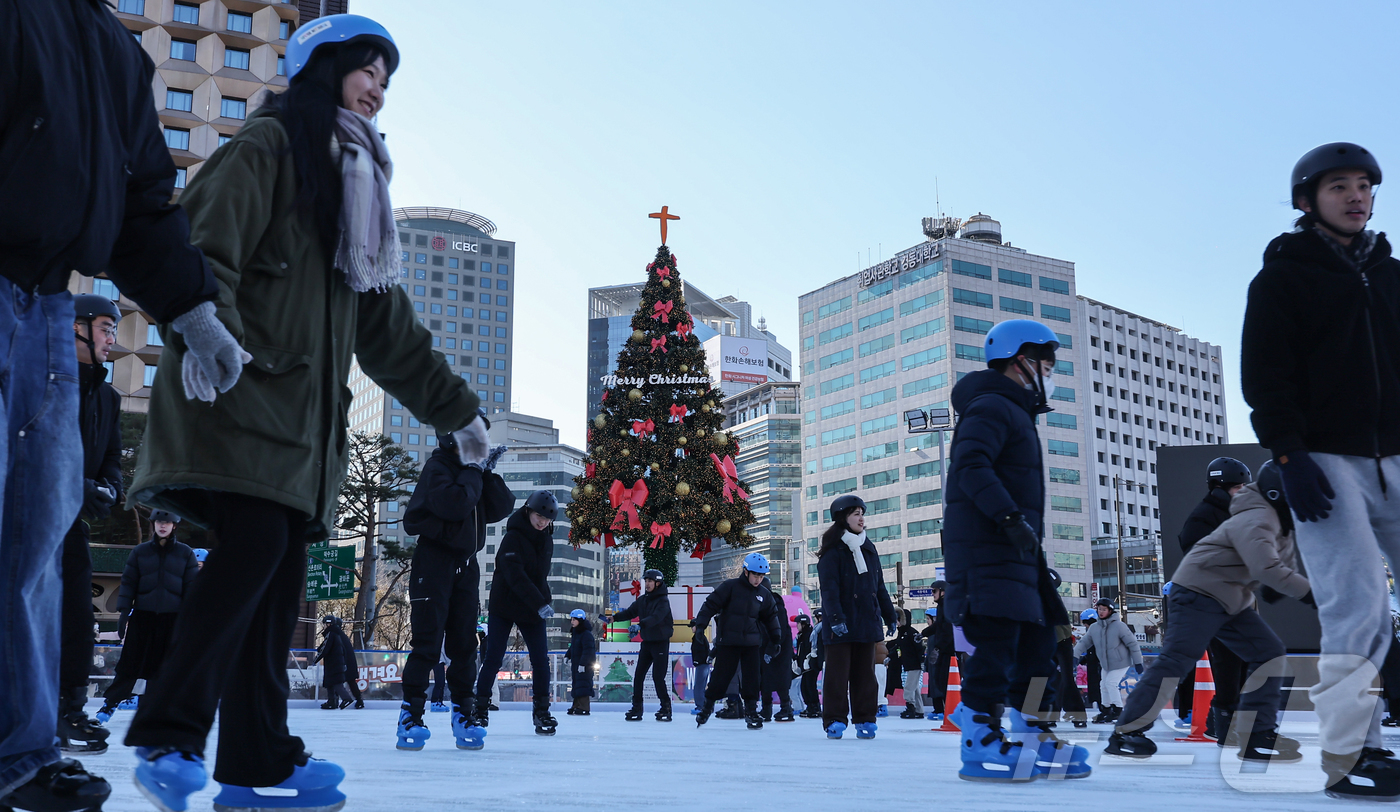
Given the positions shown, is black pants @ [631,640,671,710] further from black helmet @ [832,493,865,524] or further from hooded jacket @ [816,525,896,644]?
black helmet @ [832,493,865,524]

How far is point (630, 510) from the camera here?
78.3 feet

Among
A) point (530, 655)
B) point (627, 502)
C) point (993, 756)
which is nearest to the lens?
point (993, 756)

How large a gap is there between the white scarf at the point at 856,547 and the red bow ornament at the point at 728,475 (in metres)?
15.1

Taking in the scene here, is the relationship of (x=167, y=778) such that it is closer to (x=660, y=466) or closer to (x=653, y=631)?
(x=653, y=631)

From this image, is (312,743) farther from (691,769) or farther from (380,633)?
(380,633)

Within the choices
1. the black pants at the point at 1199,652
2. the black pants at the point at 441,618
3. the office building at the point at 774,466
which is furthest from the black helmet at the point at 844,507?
the office building at the point at 774,466

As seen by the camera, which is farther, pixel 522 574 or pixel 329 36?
pixel 522 574

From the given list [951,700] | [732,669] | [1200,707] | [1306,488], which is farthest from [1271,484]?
[732,669]

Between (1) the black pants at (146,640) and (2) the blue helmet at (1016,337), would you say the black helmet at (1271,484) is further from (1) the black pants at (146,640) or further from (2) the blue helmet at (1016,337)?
(1) the black pants at (146,640)

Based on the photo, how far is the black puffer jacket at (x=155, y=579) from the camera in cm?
807

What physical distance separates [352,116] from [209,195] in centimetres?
49

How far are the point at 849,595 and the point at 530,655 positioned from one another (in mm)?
2575

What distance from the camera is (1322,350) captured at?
3.76 meters

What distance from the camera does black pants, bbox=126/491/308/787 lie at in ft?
8.33
